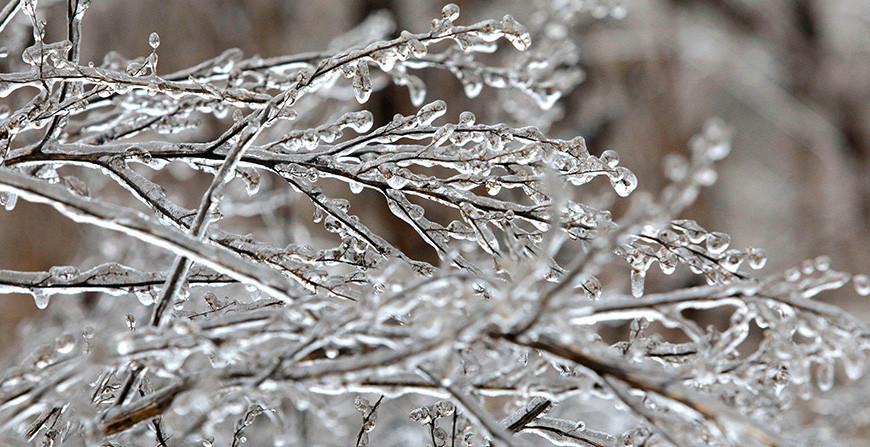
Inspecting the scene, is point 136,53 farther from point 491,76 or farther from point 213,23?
point 491,76

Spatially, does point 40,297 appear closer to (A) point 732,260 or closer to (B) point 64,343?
(B) point 64,343

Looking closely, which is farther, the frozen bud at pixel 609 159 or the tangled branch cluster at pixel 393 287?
the frozen bud at pixel 609 159

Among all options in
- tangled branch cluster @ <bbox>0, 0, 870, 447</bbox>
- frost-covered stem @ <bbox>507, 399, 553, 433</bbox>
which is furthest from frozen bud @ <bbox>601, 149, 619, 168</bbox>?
frost-covered stem @ <bbox>507, 399, 553, 433</bbox>

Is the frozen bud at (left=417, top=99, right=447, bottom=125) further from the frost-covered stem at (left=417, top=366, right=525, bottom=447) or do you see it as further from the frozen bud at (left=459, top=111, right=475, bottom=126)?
the frost-covered stem at (left=417, top=366, right=525, bottom=447)

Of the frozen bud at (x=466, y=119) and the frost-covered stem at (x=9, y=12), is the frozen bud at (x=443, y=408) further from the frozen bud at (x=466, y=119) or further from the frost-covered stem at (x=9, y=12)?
the frost-covered stem at (x=9, y=12)

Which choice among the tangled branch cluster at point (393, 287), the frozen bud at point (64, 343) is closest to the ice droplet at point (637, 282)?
the tangled branch cluster at point (393, 287)

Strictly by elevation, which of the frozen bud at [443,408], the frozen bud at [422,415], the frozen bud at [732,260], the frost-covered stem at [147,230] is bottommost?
the frost-covered stem at [147,230]

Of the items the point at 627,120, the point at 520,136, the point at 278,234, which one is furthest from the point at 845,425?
the point at 627,120

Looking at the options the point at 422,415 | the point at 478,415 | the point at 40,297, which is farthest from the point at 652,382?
the point at 40,297
